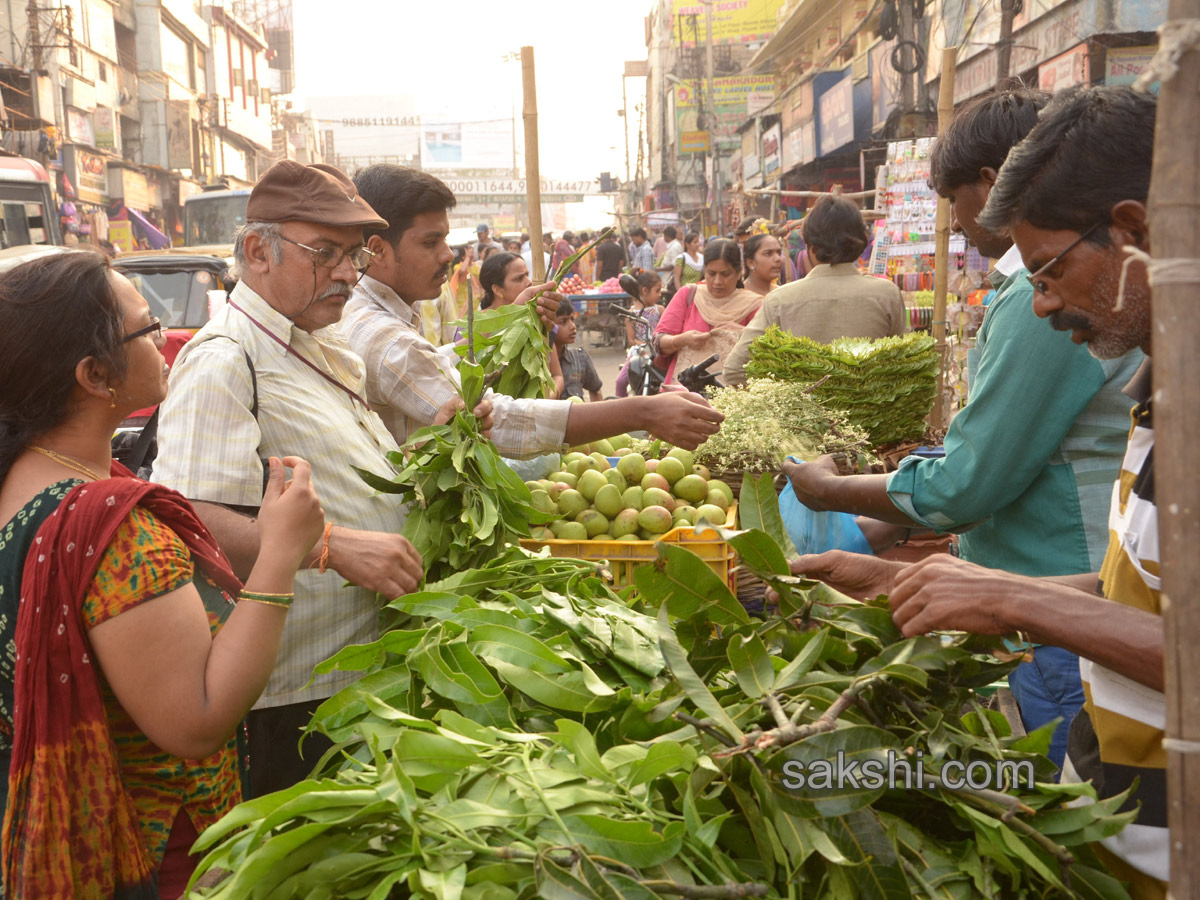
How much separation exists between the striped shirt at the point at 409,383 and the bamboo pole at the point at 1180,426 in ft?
7.31

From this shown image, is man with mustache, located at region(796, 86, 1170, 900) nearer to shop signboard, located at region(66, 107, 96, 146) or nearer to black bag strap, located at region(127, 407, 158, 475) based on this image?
black bag strap, located at region(127, 407, 158, 475)

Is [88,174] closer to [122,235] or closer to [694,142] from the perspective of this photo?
[122,235]

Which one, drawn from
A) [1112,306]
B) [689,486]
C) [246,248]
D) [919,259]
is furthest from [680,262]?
[1112,306]

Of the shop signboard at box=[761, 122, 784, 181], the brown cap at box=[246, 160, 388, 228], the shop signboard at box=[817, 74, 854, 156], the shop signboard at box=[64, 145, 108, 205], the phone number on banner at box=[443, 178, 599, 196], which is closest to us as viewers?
the brown cap at box=[246, 160, 388, 228]

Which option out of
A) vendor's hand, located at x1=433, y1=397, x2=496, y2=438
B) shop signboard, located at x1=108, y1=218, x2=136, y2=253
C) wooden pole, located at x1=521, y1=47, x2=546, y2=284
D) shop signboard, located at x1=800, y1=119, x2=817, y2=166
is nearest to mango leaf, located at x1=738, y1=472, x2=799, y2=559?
vendor's hand, located at x1=433, y1=397, x2=496, y2=438

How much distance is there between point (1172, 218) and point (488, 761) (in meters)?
1.02

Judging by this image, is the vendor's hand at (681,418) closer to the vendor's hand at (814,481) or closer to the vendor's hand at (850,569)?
the vendor's hand at (814,481)

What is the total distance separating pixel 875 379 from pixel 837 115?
52.0 feet

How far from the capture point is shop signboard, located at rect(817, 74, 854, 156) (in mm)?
17594

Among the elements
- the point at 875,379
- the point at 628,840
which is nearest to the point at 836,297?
the point at 875,379

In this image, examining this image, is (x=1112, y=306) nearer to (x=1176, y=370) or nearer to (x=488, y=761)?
(x=1176, y=370)

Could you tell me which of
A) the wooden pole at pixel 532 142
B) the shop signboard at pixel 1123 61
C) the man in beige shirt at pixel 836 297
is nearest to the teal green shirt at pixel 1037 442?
the wooden pole at pixel 532 142

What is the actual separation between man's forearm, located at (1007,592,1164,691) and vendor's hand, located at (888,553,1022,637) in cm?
2

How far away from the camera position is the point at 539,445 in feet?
10.3
